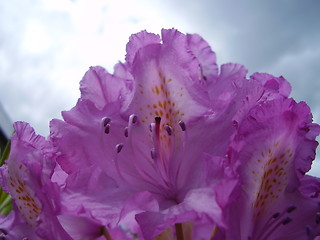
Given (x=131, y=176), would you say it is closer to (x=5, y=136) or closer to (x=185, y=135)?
(x=185, y=135)

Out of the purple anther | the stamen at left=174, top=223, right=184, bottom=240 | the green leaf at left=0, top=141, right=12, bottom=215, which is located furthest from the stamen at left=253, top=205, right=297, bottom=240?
the green leaf at left=0, top=141, right=12, bottom=215

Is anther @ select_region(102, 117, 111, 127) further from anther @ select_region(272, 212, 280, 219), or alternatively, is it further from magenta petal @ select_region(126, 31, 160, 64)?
anther @ select_region(272, 212, 280, 219)

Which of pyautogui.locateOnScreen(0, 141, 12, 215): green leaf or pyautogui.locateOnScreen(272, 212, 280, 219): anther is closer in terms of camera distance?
pyautogui.locateOnScreen(272, 212, 280, 219): anther

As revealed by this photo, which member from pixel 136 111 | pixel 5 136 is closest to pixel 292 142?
pixel 136 111

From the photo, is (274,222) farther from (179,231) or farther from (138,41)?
(138,41)

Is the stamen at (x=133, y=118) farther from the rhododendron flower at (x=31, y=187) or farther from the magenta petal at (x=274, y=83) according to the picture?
the magenta petal at (x=274, y=83)

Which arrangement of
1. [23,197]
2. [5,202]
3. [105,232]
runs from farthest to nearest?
[5,202], [23,197], [105,232]

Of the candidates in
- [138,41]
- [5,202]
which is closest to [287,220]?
[138,41]

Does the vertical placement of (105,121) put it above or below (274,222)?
above
